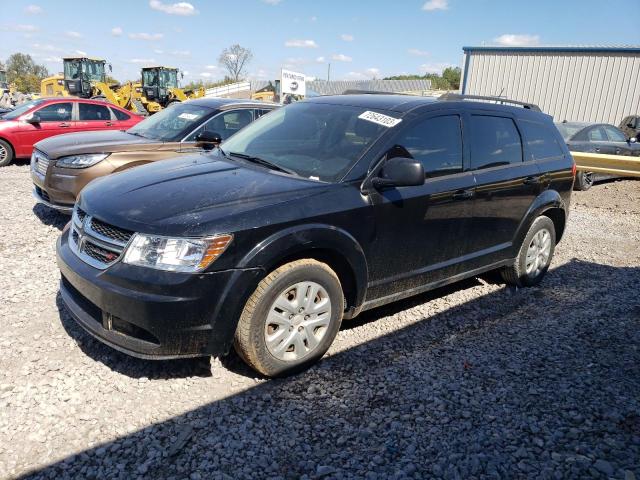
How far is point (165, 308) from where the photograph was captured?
2752mm

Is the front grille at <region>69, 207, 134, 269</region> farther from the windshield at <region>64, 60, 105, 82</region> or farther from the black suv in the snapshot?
the windshield at <region>64, 60, 105, 82</region>

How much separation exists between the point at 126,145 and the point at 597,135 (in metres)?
10.2

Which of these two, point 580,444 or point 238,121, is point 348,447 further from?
point 238,121

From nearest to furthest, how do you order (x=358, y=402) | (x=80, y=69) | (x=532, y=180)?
(x=358, y=402) < (x=532, y=180) < (x=80, y=69)

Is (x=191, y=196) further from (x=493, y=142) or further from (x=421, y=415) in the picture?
(x=493, y=142)

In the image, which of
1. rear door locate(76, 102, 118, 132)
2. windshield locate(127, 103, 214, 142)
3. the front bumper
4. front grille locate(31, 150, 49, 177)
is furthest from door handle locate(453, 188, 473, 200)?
rear door locate(76, 102, 118, 132)

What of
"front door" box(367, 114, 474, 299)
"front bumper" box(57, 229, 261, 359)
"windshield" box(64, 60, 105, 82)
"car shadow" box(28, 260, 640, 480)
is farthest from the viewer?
"windshield" box(64, 60, 105, 82)

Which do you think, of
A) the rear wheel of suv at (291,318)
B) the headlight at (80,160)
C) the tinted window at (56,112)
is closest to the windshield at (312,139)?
the rear wheel of suv at (291,318)

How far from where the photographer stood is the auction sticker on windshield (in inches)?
149

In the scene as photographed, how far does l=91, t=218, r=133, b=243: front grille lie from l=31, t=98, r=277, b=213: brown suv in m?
2.95

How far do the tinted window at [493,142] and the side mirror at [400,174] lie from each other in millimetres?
1057

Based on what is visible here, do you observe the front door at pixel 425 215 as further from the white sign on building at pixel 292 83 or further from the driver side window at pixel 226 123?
the white sign on building at pixel 292 83

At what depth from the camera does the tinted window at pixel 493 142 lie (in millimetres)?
4320

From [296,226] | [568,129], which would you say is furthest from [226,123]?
[568,129]
